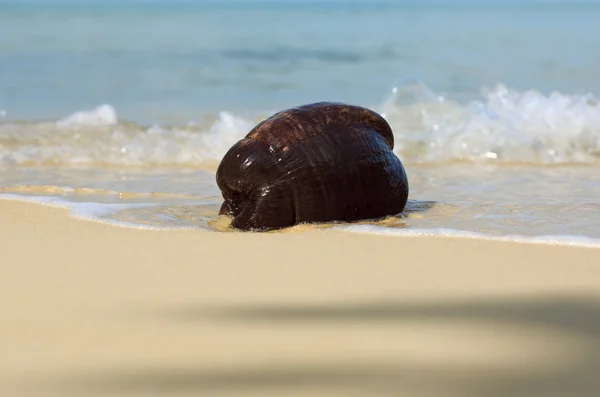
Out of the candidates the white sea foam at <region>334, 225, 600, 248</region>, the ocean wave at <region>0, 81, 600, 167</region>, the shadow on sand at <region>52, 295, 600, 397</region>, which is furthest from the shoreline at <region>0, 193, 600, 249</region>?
the ocean wave at <region>0, 81, 600, 167</region>

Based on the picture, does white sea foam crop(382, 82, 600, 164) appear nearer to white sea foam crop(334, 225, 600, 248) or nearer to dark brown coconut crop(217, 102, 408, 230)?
dark brown coconut crop(217, 102, 408, 230)

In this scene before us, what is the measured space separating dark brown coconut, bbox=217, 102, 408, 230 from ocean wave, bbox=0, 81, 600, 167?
3.64 meters

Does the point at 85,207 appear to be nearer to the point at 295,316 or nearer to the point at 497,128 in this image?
the point at 295,316

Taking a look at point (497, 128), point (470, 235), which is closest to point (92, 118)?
point (497, 128)

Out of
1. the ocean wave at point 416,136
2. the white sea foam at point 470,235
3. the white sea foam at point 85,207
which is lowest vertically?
the white sea foam at point 470,235

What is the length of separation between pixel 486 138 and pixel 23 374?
7189 millimetres

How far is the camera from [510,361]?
10.4ft

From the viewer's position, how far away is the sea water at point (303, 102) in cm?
627

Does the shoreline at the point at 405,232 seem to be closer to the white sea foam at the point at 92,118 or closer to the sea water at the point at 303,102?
the sea water at the point at 303,102

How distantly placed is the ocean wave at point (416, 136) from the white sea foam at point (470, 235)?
3.99 metres

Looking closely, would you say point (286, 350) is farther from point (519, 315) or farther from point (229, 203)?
point (229, 203)

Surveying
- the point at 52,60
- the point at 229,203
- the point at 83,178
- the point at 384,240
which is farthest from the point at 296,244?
the point at 52,60

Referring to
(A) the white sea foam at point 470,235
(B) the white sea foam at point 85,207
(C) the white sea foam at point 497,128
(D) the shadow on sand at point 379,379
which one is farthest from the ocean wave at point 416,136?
(D) the shadow on sand at point 379,379

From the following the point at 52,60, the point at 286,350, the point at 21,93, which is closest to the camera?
the point at 286,350
